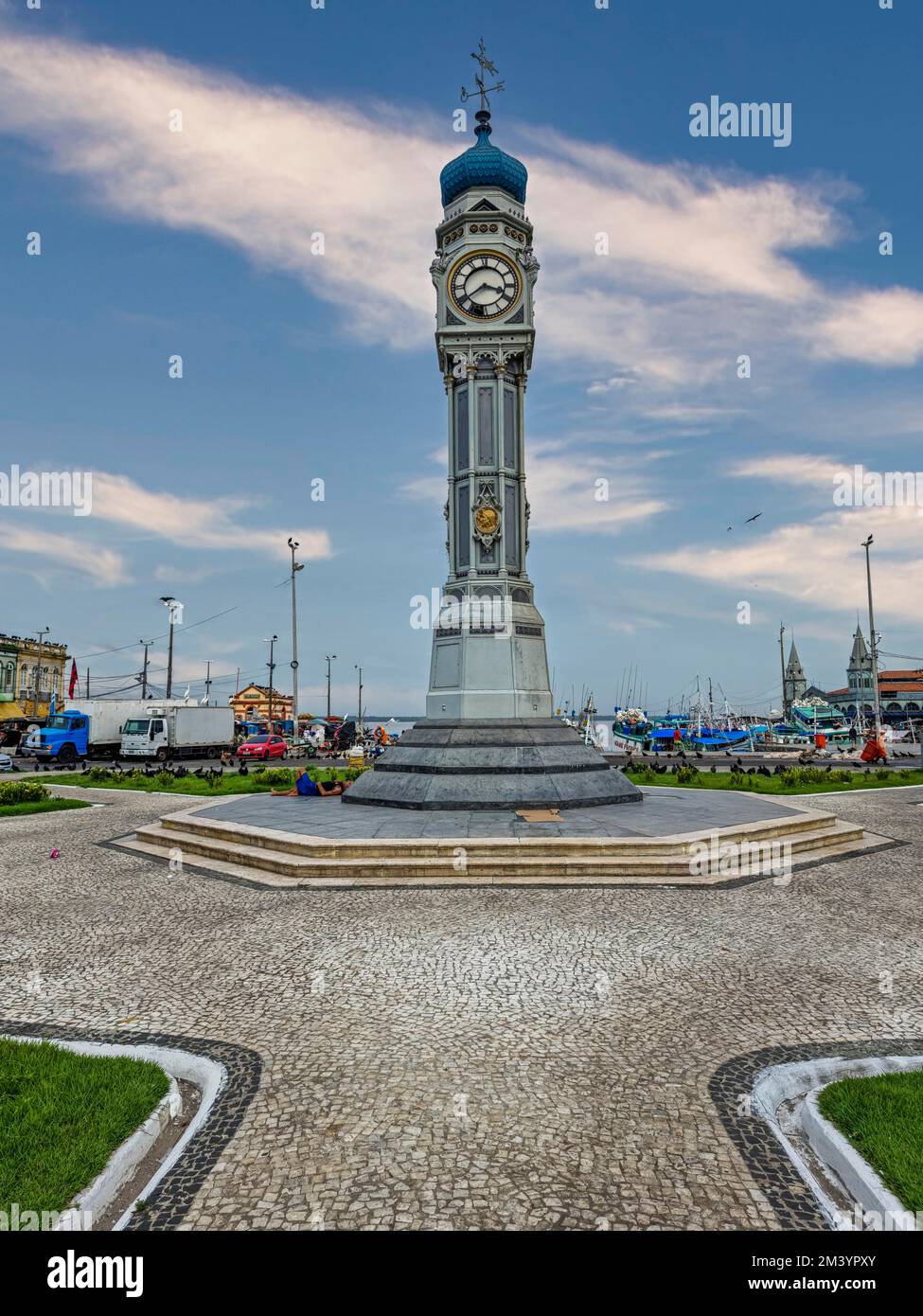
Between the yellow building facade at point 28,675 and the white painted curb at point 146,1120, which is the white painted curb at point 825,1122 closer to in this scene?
the white painted curb at point 146,1120

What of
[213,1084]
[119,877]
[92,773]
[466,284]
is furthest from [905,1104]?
[92,773]

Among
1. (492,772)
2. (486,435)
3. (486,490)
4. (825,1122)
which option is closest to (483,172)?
(486,435)

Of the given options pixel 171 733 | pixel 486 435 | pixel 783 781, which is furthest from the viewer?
pixel 171 733

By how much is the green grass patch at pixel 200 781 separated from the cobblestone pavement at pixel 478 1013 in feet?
40.4

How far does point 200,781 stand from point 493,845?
19.3 m

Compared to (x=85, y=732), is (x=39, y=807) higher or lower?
lower

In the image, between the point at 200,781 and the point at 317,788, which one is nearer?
the point at 317,788

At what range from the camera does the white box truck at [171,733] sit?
4347cm

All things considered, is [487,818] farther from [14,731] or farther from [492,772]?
[14,731]

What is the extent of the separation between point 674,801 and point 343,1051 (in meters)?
15.6

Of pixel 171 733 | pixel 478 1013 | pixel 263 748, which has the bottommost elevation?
Answer: pixel 263 748

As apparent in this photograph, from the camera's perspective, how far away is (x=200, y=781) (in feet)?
91.3

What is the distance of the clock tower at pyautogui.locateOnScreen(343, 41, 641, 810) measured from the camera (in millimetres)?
19963
